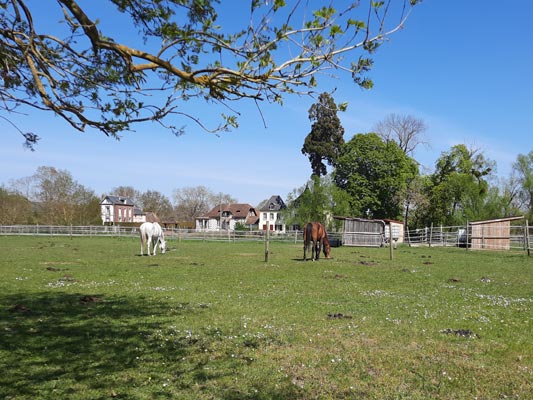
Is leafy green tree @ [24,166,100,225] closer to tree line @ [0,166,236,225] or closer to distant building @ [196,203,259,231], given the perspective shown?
tree line @ [0,166,236,225]

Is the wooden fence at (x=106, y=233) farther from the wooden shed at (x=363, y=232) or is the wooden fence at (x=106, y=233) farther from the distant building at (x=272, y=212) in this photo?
the distant building at (x=272, y=212)

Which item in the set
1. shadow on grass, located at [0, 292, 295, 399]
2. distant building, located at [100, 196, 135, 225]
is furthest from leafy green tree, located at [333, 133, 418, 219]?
distant building, located at [100, 196, 135, 225]

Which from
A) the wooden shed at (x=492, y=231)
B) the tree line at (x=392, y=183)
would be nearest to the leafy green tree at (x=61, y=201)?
the tree line at (x=392, y=183)

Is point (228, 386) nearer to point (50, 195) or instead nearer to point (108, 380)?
point (108, 380)

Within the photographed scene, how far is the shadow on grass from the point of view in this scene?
5.07m

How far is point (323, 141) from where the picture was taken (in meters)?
67.2

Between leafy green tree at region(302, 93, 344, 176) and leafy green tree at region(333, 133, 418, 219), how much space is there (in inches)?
96.2

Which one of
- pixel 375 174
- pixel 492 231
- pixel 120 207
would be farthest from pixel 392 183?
pixel 120 207

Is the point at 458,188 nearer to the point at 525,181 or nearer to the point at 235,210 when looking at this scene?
the point at 525,181

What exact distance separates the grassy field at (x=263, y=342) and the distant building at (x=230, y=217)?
336 feet

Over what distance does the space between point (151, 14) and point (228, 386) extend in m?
4.92

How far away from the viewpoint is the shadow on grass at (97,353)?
5070 millimetres

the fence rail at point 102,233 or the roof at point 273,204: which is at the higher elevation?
the roof at point 273,204

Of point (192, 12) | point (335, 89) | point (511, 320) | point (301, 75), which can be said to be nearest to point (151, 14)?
point (192, 12)
